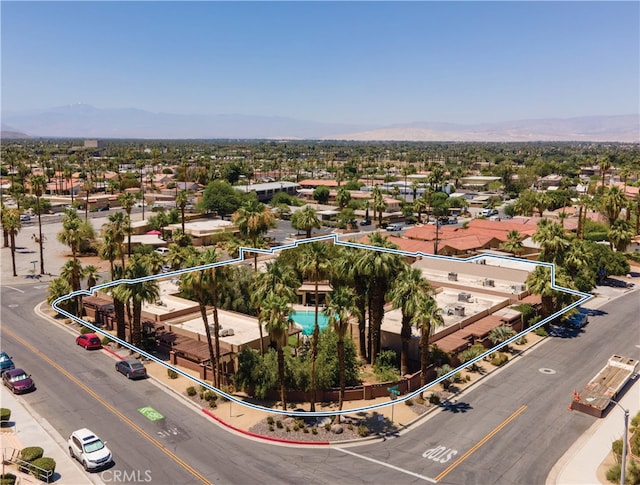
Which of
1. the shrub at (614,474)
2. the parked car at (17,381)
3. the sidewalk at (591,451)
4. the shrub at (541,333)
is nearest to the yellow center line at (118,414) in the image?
the parked car at (17,381)

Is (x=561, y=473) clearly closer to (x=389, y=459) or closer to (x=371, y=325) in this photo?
(x=389, y=459)

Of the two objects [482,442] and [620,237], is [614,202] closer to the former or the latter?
[620,237]

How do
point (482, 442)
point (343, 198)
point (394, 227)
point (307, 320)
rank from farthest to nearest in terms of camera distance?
point (343, 198)
point (394, 227)
point (307, 320)
point (482, 442)

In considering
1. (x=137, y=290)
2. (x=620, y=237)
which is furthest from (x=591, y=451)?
(x=620, y=237)

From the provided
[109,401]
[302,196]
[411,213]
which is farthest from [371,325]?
[302,196]

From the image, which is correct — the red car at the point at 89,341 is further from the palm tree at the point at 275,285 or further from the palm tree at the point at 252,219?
the palm tree at the point at 275,285

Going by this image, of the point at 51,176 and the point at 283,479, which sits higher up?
the point at 51,176

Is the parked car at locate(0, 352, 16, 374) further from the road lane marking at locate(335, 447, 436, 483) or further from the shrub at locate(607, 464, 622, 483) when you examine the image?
the shrub at locate(607, 464, 622, 483)
